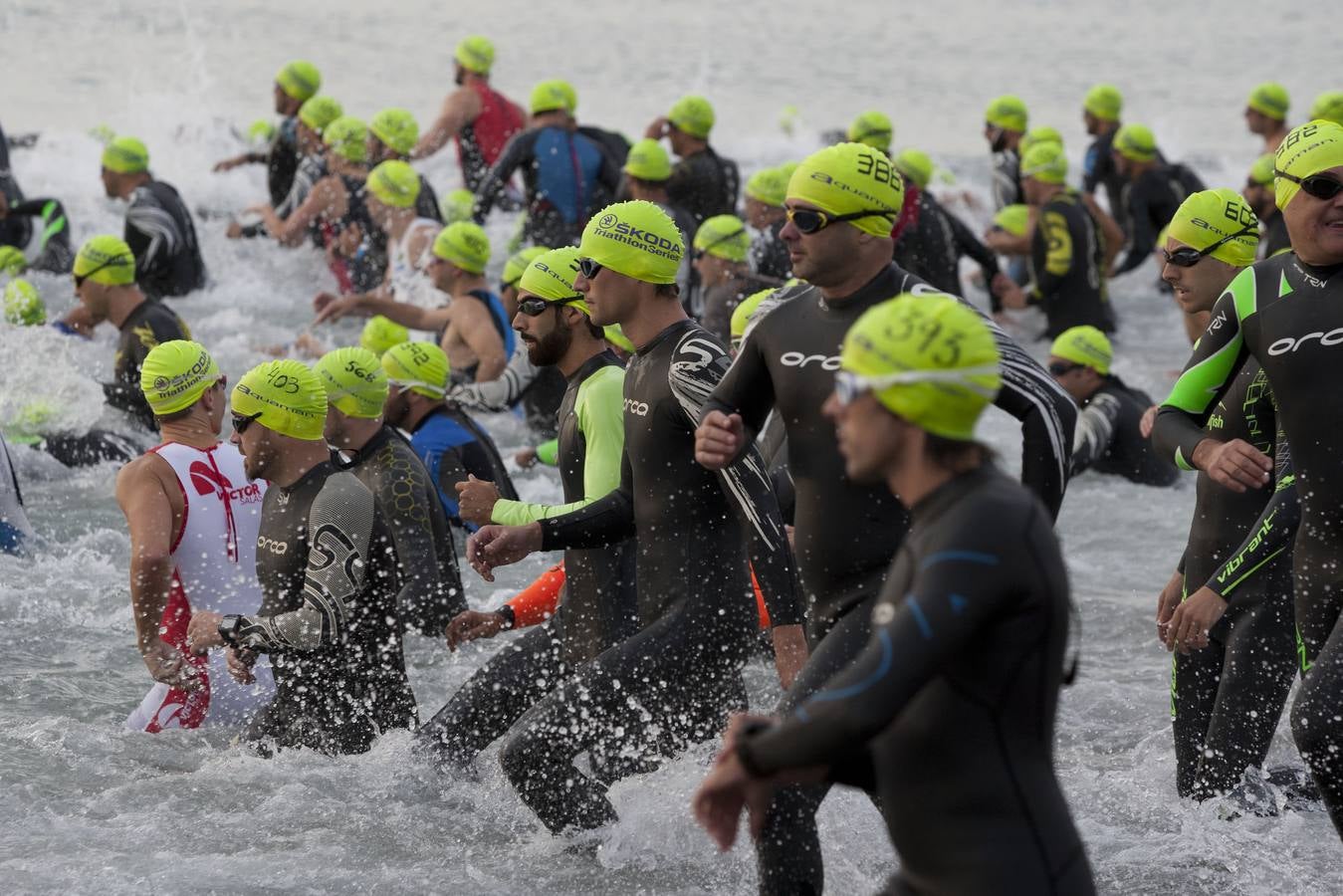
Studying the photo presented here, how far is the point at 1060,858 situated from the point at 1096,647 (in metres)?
5.49

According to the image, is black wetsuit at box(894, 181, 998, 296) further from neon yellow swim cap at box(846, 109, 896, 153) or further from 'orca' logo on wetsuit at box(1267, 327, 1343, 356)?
'orca' logo on wetsuit at box(1267, 327, 1343, 356)

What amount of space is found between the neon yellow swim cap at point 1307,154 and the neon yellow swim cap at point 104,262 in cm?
636

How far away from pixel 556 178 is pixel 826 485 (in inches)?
354

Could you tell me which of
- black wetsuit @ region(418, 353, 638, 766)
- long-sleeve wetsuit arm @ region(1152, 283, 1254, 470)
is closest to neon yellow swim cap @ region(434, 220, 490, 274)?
black wetsuit @ region(418, 353, 638, 766)

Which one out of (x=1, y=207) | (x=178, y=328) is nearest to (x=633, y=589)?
(x=178, y=328)

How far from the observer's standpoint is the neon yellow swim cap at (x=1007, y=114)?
15.9m

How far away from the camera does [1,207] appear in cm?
1384

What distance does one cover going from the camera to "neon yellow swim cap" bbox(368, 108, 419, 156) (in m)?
13.4

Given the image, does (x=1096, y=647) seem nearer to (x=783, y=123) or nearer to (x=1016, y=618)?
(x=1016, y=618)

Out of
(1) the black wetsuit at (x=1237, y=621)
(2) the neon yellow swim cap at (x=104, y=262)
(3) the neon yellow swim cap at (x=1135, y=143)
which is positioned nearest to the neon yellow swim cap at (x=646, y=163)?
(2) the neon yellow swim cap at (x=104, y=262)

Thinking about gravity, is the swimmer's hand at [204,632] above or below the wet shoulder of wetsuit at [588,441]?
Answer: below

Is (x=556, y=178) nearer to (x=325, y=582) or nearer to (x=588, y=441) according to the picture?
(x=588, y=441)

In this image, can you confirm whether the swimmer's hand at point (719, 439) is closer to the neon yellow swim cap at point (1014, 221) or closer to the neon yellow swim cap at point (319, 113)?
the neon yellow swim cap at point (319, 113)

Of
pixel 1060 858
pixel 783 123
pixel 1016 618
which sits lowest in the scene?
pixel 783 123
